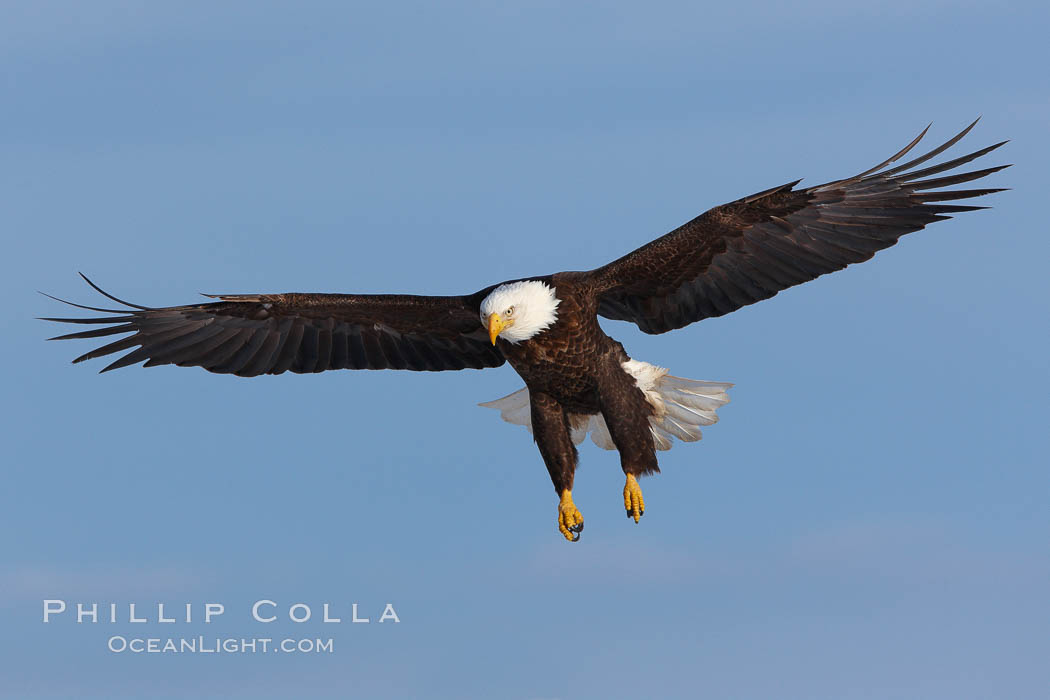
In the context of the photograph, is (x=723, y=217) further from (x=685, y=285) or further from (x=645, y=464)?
(x=645, y=464)

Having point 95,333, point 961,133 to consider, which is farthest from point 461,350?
point 961,133

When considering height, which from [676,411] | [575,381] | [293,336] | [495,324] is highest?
[293,336]

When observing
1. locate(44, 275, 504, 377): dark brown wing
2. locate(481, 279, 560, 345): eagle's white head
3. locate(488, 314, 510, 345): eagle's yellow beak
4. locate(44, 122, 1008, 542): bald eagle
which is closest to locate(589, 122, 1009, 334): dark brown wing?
locate(44, 122, 1008, 542): bald eagle

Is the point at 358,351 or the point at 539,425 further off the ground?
the point at 358,351

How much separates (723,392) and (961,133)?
2537mm

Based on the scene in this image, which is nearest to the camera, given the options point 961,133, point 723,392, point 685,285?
point 961,133

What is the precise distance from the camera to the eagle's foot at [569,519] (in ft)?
35.6

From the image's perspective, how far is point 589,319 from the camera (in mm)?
10602

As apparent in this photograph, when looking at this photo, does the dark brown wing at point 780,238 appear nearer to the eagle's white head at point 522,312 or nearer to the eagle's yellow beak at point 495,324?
the eagle's white head at point 522,312

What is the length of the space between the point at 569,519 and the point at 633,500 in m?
0.50

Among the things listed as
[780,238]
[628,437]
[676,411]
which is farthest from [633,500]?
[780,238]

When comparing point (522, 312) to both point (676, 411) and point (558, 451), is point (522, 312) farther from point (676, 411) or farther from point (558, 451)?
→ point (676, 411)

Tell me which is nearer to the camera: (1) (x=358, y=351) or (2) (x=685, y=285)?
(2) (x=685, y=285)

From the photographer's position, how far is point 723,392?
38.1 feet
